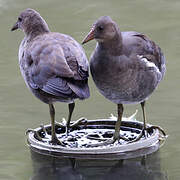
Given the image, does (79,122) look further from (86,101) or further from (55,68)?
(86,101)

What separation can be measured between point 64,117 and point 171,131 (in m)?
1.05

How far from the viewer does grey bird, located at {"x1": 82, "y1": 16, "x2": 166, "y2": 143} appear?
524 cm

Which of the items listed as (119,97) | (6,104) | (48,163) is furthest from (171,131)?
(6,104)

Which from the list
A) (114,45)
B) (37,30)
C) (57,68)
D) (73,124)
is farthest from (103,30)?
(73,124)

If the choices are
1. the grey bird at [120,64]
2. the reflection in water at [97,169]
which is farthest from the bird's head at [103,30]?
the reflection in water at [97,169]

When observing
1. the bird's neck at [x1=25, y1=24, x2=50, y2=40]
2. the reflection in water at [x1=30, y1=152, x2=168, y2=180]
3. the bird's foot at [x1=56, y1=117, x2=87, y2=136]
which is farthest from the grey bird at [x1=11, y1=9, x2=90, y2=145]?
the bird's foot at [x1=56, y1=117, x2=87, y2=136]

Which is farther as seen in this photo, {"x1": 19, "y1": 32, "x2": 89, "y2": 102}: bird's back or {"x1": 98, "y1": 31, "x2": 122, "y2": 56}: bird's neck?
{"x1": 98, "y1": 31, "x2": 122, "y2": 56}: bird's neck

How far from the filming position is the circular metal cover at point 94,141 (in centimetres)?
533

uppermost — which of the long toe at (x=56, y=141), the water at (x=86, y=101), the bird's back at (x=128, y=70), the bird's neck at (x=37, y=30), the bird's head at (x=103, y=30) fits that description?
the bird's head at (x=103, y=30)

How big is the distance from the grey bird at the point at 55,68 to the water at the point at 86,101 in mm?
411

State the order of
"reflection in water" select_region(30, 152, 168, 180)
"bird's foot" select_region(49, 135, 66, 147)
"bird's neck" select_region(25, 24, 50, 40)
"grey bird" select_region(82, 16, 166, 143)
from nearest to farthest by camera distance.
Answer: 1. "reflection in water" select_region(30, 152, 168, 180)
2. "grey bird" select_region(82, 16, 166, 143)
3. "bird's foot" select_region(49, 135, 66, 147)
4. "bird's neck" select_region(25, 24, 50, 40)

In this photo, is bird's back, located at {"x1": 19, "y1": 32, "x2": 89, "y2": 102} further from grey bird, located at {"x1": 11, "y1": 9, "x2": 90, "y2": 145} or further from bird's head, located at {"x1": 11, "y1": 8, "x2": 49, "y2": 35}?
bird's head, located at {"x1": 11, "y1": 8, "x2": 49, "y2": 35}

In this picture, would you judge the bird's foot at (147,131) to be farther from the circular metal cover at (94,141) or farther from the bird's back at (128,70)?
the bird's back at (128,70)

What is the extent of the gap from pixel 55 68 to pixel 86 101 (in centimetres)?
179
